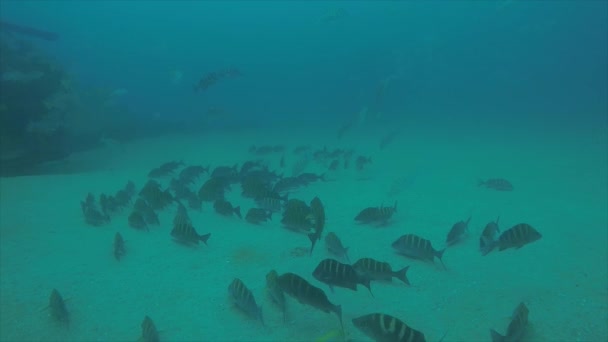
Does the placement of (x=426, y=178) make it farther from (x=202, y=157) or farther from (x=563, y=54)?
(x=563, y=54)

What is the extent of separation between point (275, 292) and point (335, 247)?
1688 millimetres

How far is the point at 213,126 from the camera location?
32.6m

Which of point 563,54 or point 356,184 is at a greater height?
point 563,54

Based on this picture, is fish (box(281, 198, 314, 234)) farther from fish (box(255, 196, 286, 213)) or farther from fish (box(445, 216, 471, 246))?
fish (box(445, 216, 471, 246))

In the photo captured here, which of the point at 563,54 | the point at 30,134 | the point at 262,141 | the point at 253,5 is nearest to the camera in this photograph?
the point at 30,134

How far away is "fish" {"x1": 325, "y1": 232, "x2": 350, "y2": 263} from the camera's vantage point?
627 centimetres

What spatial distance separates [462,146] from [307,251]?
18.0m

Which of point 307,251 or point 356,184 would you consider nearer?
point 307,251

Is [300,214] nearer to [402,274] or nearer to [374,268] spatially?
[374,268]

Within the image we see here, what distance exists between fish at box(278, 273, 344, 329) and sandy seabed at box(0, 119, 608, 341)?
679mm

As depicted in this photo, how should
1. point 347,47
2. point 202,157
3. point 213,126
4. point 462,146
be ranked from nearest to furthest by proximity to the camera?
point 202,157, point 462,146, point 213,126, point 347,47

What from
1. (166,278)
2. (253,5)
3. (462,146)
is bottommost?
(166,278)

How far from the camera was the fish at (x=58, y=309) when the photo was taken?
486 cm

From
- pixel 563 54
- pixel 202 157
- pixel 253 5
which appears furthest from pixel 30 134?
pixel 253 5
